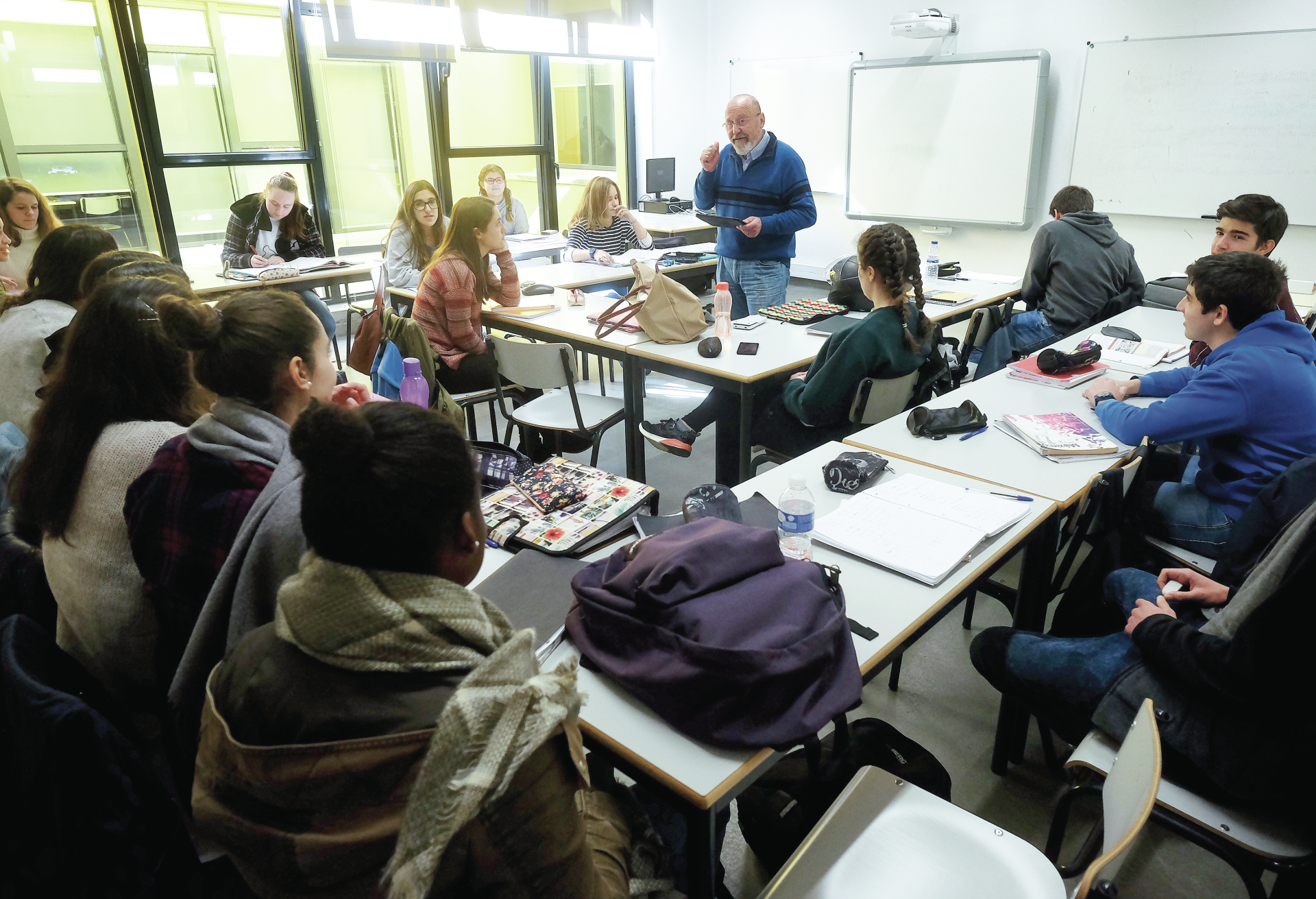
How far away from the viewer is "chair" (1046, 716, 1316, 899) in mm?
1231

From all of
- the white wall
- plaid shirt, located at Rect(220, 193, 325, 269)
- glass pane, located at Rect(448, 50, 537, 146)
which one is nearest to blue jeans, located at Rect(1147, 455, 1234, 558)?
the white wall

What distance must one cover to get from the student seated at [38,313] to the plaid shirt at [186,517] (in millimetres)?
1284

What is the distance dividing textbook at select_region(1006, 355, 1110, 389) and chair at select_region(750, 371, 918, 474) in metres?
0.37

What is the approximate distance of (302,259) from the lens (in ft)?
17.0

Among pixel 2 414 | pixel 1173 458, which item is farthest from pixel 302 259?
pixel 1173 458

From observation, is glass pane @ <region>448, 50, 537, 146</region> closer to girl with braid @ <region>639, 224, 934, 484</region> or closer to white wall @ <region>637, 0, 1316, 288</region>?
white wall @ <region>637, 0, 1316, 288</region>

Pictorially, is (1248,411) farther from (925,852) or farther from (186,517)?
(186,517)

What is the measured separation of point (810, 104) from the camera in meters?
7.29

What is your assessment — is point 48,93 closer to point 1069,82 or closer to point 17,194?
point 17,194

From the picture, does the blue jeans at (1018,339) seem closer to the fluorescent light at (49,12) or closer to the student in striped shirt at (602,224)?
the student in striped shirt at (602,224)

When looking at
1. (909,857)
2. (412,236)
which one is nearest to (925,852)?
(909,857)

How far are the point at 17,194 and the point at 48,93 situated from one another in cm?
211

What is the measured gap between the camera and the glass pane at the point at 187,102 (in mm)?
5680

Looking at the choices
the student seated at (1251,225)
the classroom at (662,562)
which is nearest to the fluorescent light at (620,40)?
the classroom at (662,562)
